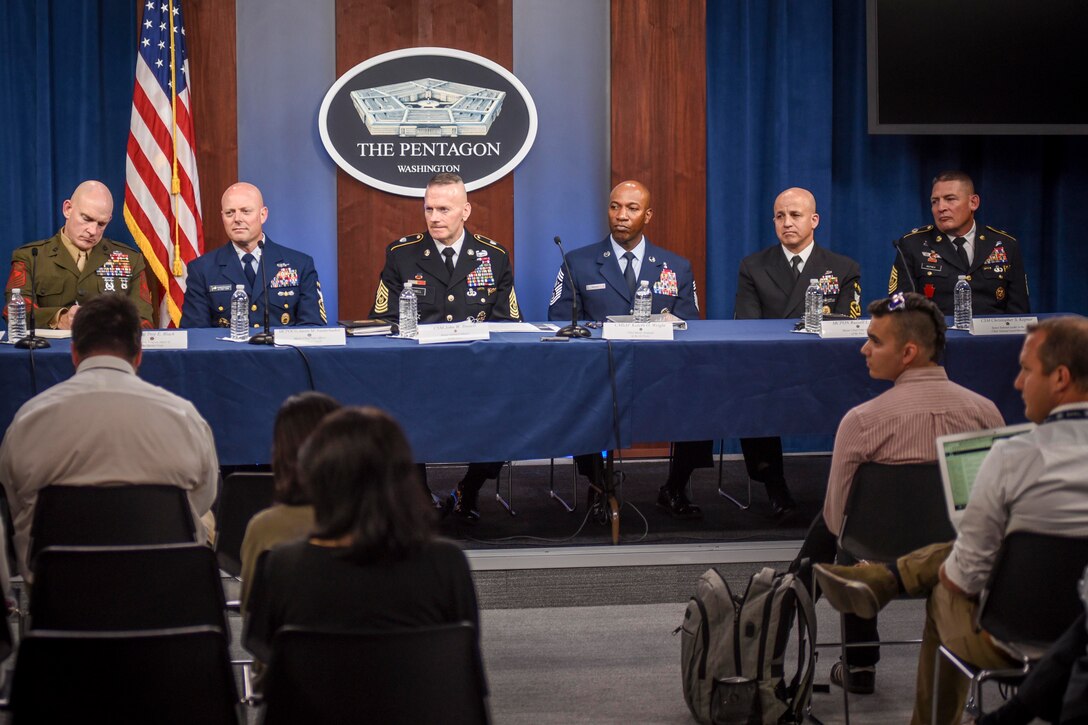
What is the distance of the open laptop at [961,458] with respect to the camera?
254 centimetres

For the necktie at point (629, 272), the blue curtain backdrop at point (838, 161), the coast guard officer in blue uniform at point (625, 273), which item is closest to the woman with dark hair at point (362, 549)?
the coast guard officer in blue uniform at point (625, 273)

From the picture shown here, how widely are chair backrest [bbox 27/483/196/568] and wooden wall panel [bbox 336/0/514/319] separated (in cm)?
357

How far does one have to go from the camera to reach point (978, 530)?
234cm

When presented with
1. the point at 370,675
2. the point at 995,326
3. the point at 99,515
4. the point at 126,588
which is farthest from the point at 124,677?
the point at 995,326

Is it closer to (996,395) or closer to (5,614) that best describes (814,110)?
(996,395)

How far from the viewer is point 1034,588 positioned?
7.32 ft

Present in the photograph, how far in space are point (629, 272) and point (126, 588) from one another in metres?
3.51

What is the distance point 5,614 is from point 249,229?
2.98m

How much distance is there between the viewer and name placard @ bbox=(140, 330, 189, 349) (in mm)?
3975

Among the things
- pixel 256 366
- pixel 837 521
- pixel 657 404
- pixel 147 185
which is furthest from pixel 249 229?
pixel 837 521

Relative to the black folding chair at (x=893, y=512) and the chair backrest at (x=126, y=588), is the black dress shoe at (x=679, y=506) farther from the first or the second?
the chair backrest at (x=126, y=588)

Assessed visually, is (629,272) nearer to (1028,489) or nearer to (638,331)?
(638,331)

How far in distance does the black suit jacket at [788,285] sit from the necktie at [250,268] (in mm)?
2113

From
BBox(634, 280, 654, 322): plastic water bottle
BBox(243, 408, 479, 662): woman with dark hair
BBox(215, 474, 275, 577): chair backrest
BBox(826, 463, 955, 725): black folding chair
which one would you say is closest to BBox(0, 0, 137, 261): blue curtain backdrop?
BBox(634, 280, 654, 322): plastic water bottle
